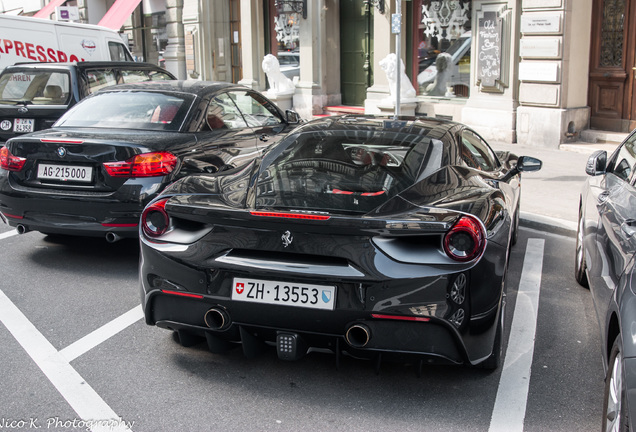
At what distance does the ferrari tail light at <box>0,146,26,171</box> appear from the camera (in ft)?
20.1

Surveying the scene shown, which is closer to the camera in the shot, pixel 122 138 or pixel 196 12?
pixel 122 138

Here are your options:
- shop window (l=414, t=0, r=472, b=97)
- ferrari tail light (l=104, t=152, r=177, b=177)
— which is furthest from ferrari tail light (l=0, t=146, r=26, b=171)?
shop window (l=414, t=0, r=472, b=97)

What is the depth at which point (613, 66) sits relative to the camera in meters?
12.4

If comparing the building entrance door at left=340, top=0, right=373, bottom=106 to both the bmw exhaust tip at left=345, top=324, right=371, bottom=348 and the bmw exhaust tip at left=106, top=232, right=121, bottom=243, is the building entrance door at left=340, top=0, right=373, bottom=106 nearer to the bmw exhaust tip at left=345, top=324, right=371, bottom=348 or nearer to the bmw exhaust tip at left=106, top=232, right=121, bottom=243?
the bmw exhaust tip at left=106, top=232, right=121, bottom=243

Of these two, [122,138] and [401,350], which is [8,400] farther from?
[122,138]

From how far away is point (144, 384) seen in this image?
3963 mm

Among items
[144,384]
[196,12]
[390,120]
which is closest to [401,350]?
[144,384]

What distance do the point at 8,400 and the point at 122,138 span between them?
2736 millimetres

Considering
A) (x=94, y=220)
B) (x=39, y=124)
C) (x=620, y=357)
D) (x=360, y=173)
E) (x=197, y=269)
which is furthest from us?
(x=39, y=124)

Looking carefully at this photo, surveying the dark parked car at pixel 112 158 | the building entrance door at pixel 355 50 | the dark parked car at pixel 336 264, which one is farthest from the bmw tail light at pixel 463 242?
the building entrance door at pixel 355 50

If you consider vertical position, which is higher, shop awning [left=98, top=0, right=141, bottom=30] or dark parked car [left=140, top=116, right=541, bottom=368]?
shop awning [left=98, top=0, right=141, bottom=30]

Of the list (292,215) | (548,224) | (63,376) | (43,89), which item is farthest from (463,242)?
(43,89)

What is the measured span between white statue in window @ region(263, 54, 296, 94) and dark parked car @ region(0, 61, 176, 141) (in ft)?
25.0

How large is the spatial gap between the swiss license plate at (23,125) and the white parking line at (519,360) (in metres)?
6.12
